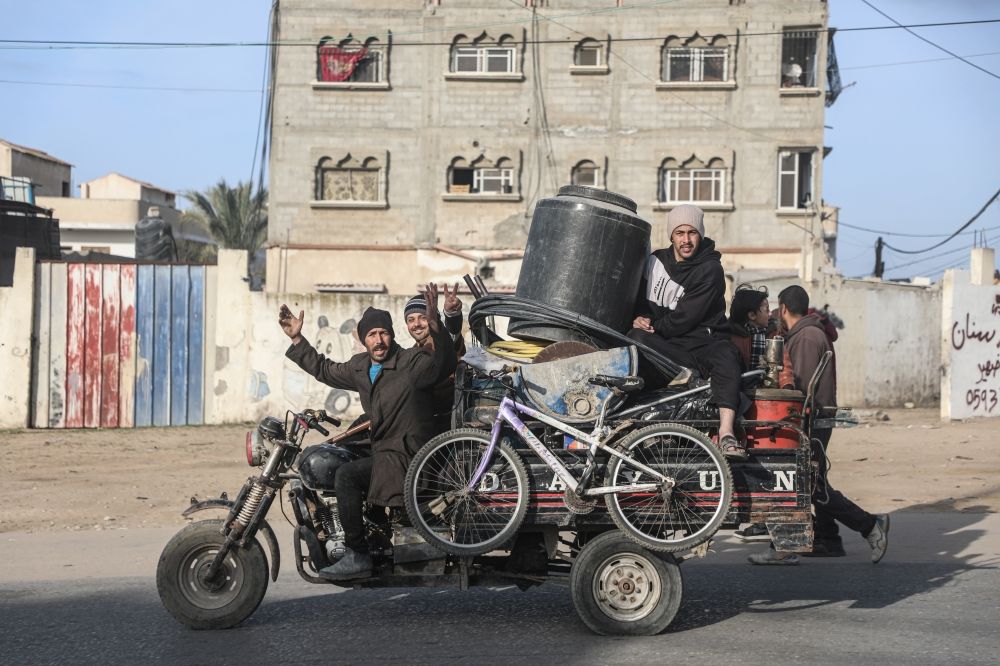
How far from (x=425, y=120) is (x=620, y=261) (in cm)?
2641

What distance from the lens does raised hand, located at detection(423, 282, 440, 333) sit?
6316 millimetres

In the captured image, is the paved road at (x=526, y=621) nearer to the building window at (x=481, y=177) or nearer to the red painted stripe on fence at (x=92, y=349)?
the red painted stripe on fence at (x=92, y=349)

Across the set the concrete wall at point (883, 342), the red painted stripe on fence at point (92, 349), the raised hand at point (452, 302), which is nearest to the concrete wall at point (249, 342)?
the red painted stripe on fence at point (92, 349)

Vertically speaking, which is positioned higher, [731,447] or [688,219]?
[688,219]

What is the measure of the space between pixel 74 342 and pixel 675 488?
15424 mm

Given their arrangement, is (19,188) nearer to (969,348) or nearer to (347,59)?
(347,59)

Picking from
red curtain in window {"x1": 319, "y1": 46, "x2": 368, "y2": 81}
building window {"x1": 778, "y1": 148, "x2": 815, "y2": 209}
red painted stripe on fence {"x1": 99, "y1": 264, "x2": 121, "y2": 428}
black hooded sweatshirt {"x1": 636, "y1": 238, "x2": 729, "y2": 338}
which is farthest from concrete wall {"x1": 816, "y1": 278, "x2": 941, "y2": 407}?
black hooded sweatshirt {"x1": 636, "y1": 238, "x2": 729, "y2": 338}

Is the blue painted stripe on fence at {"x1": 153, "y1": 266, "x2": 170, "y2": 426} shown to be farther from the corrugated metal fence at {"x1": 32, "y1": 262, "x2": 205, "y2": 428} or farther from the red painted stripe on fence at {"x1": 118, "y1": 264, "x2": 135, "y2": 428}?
the red painted stripe on fence at {"x1": 118, "y1": 264, "x2": 135, "y2": 428}

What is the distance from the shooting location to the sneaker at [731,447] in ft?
20.5

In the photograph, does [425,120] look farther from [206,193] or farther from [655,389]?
[655,389]

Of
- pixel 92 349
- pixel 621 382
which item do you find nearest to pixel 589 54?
pixel 92 349

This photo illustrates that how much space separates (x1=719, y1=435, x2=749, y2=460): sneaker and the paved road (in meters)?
0.98

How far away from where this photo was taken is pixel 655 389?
6.77m

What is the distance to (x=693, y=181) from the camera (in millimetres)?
32438
